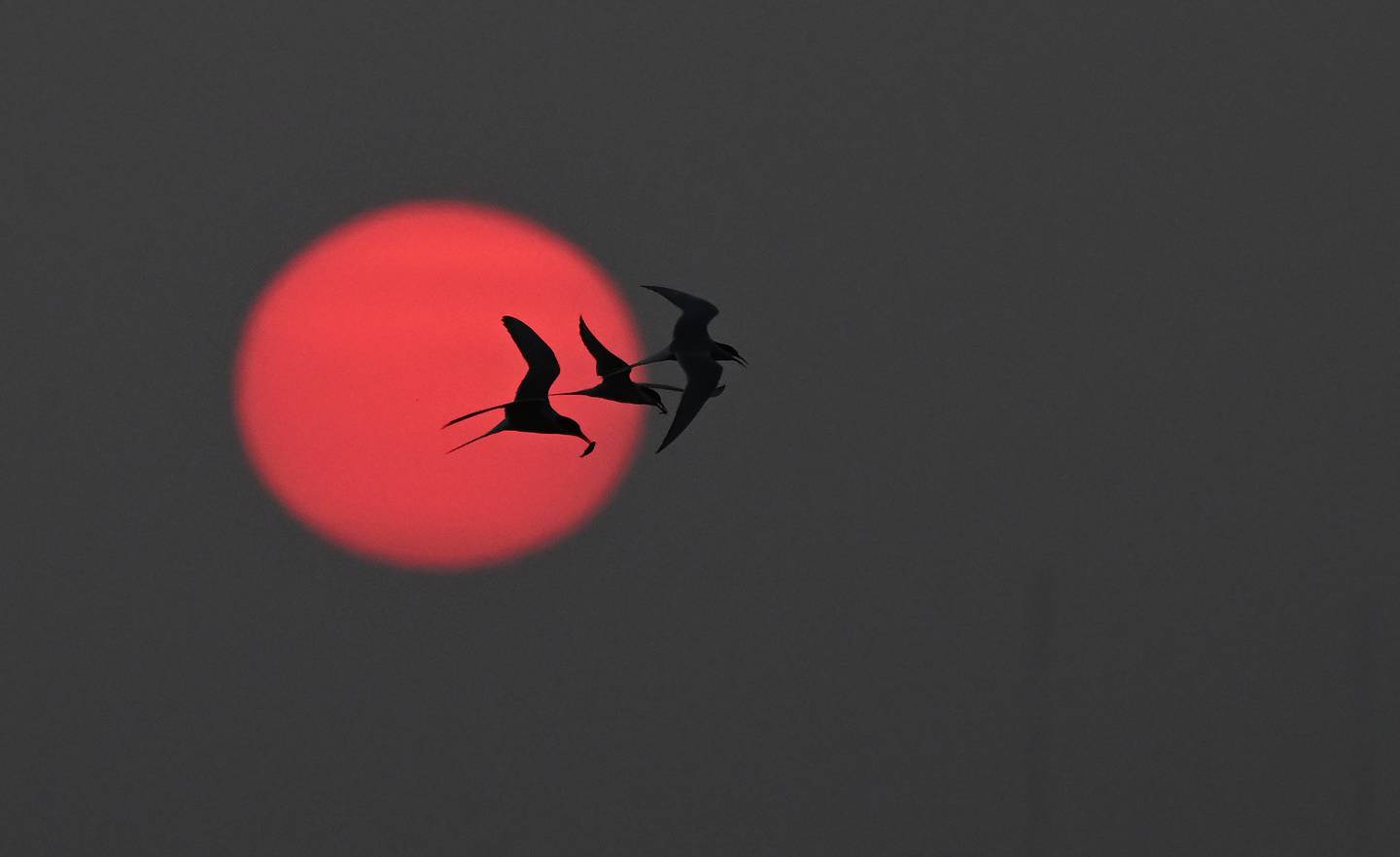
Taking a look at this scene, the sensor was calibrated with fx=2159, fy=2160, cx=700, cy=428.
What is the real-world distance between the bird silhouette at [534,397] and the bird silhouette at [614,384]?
27 cm

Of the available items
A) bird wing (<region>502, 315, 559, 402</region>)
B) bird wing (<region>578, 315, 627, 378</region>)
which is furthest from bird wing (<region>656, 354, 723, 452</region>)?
bird wing (<region>502, 315, 559, 402</region>)

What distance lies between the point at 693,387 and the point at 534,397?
1876mm

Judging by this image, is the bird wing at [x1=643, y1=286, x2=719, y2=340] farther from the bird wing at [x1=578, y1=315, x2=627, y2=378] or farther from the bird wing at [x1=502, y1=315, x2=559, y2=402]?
the bird wing at [x1=502, y1=315, x2=559, y2=402]

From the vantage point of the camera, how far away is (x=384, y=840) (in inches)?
6914

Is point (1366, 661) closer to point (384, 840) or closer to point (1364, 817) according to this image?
point (1364, 817)

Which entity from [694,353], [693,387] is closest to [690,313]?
[694,353]

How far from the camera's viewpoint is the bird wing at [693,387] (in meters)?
16.2

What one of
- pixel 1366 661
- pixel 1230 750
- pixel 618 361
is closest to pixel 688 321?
pixel 618 361

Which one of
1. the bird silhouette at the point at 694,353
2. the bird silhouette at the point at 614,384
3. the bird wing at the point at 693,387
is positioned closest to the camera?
the bird wing at the point at 693,387

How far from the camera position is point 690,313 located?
1941 cm

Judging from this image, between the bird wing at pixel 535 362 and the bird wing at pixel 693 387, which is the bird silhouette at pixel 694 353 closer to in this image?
the bird wing at pixel 693 387

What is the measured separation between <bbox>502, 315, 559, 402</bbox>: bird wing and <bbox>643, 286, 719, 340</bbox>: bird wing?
1077 millimetres

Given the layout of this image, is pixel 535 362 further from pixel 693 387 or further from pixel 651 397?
pixel 693 387

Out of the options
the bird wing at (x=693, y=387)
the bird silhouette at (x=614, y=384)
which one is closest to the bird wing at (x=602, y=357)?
the bird silhouette at (x=614, y=384)
